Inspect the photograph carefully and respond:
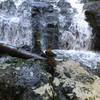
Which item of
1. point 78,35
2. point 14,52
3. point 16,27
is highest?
point 14,52

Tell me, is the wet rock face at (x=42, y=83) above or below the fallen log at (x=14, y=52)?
below

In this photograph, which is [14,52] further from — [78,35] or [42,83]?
[78,35]

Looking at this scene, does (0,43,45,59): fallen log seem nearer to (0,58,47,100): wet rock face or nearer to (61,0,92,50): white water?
(0,58,47,100): wet rock face

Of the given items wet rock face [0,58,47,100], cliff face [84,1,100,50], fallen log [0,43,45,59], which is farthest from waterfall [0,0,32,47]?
wet rock face [0,58,47,100]

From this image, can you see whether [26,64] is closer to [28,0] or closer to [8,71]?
[8,71]

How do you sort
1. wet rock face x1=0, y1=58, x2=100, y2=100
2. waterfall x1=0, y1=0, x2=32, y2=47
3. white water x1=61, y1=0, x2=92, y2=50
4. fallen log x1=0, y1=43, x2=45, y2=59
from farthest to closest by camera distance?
waterfall x1=0, y1=0, x2=32, y2=47 → white water x1=61, y1=0, x2=92, y2=50 → fallen log x1=0, y1=43, x2=45, y2=59 → wet rock face x1=0, y1=58, x2=100, y2=100

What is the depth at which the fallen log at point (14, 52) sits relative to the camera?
13.3ft

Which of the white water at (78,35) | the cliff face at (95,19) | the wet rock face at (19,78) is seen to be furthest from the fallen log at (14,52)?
the cliff face at (95,19)

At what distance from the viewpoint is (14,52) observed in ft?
13.4

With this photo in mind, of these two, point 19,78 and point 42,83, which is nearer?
point 42,83

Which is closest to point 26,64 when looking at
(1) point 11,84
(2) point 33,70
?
(2) point 33,70

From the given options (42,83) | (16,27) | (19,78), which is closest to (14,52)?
(19,78)

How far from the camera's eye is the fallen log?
13.3 ft

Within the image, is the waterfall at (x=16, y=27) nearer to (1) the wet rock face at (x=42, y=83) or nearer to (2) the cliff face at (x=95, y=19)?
(2) the cliff face at (x=95, y=19)
